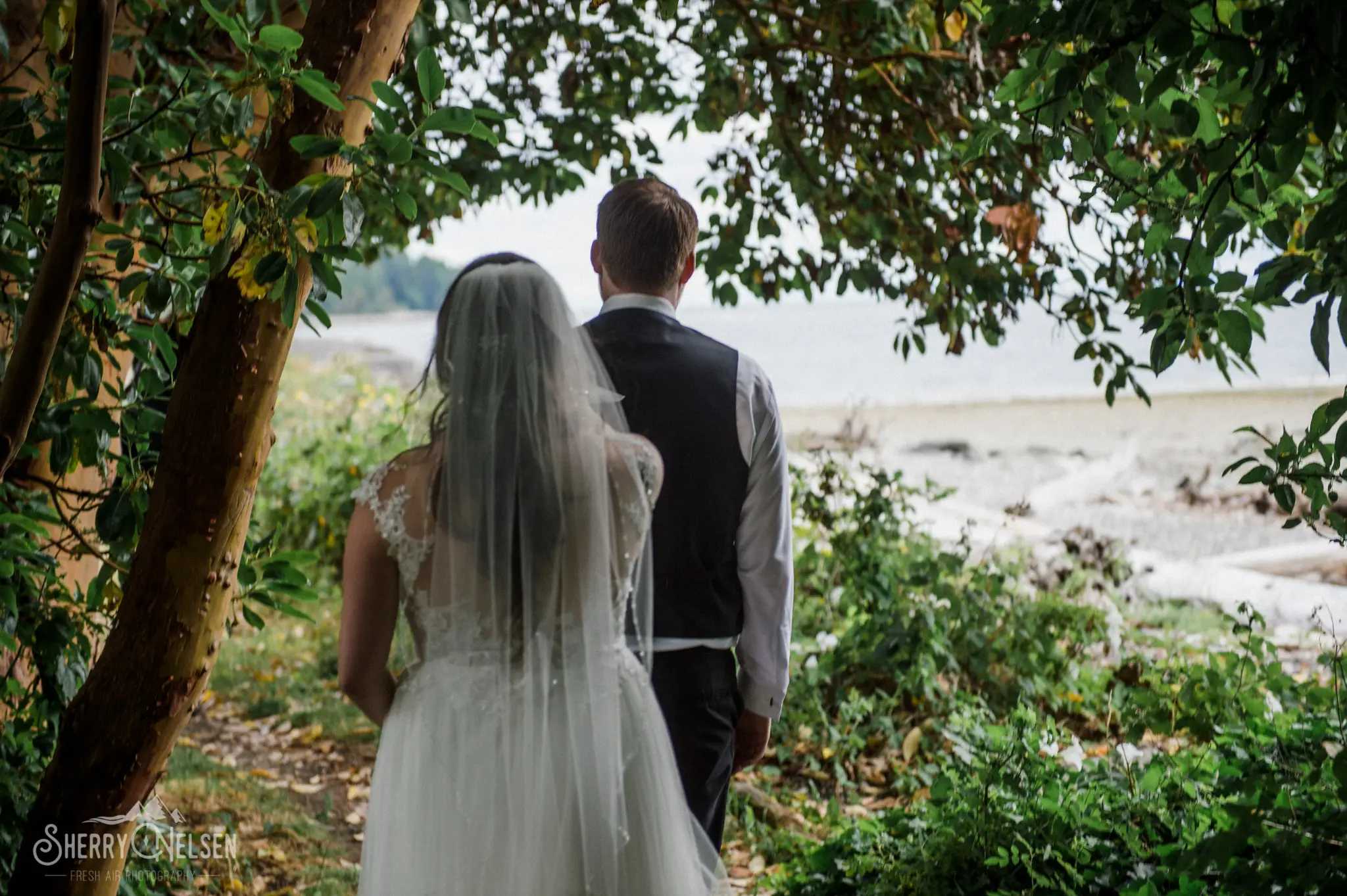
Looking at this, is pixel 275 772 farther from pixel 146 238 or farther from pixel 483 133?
pixel 483 133

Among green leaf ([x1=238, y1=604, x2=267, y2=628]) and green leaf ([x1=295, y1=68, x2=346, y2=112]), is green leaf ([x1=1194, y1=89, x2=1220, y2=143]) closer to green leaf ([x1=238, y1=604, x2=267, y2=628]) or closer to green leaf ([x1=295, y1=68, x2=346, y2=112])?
green leaf ([x1=295, y1=68, x2=346, y2=112])

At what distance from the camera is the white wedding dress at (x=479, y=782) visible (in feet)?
6.79

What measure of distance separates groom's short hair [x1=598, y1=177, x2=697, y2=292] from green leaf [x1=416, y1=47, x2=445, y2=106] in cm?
86

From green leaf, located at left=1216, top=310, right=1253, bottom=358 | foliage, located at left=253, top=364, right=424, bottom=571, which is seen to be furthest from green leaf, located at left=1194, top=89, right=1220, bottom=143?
foliage, located at left=253, top=364, right=424, bottom=571

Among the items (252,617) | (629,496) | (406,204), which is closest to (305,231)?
(406,204)

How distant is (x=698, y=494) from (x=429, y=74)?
3.86 feet

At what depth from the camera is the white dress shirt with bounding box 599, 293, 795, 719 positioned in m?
2.62

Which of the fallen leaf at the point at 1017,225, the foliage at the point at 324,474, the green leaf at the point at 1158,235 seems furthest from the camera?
the foliage at the point at 324,474

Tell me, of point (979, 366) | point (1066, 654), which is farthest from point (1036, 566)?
point (979, 366)

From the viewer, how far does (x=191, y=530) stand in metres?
2.20

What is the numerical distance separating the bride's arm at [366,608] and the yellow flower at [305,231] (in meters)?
0.51

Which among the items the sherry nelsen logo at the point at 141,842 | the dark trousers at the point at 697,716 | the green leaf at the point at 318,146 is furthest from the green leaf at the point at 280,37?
the sherry nelsen logo at the point at 141,842

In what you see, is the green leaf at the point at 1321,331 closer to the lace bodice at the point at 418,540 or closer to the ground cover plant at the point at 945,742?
the ground cover plant at the point at 945,742

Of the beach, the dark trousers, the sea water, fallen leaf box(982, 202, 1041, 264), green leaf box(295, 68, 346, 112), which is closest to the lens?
green leaf box(295, 68, 346, 112)
